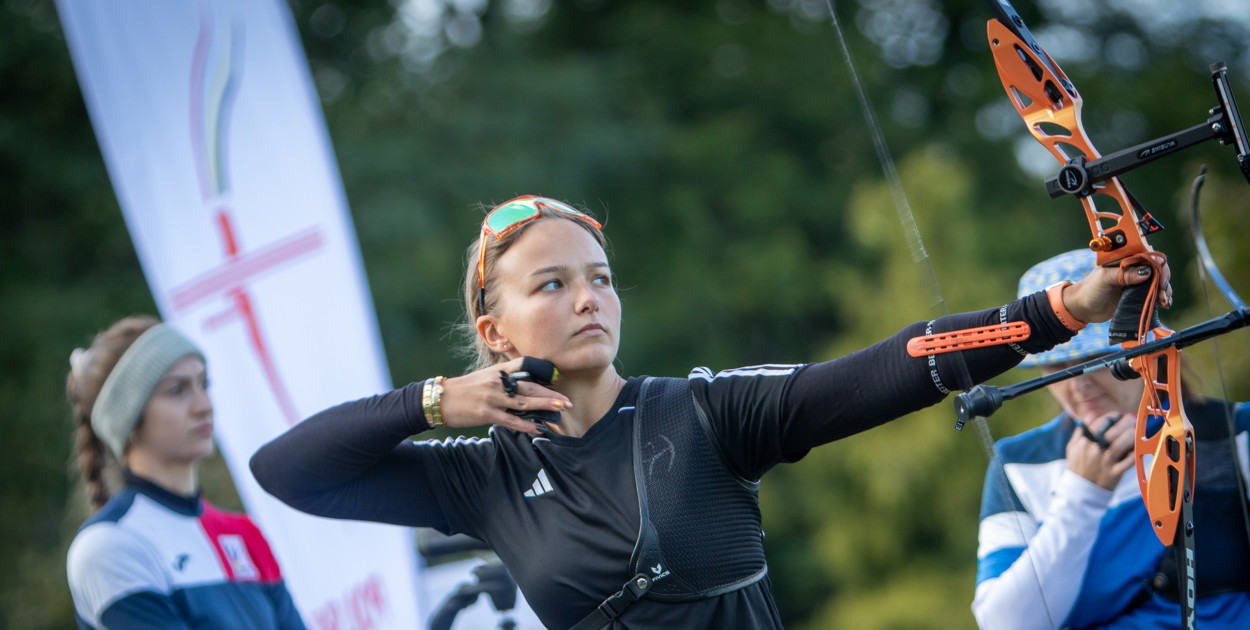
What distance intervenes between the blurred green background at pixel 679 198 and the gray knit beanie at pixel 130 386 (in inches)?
186

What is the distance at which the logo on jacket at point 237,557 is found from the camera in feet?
9.89

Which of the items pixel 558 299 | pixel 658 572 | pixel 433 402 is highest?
pixel 558 299

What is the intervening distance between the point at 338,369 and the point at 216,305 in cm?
55

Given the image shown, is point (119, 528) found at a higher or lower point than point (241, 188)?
lower

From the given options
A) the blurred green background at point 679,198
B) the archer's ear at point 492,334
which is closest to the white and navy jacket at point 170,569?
the archer's ear at point 492,334

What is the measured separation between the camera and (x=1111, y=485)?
1.99 m

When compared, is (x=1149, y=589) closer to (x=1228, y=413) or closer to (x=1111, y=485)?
(x=1111, y=485)

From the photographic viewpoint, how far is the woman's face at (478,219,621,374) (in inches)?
72.1

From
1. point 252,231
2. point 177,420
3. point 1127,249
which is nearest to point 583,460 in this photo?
point 1127,249

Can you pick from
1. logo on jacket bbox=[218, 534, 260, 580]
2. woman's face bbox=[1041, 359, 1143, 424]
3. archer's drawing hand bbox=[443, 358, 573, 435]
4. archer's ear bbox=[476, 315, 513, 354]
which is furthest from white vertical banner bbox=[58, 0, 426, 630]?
woman's face bbox=[1041, 359, 1143, 424]

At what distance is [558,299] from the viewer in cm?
185

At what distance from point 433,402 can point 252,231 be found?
2.12 meters

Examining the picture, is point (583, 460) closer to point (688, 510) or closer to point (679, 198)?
point (688, 510)

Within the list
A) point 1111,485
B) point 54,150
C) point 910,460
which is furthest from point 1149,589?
point 54,150
